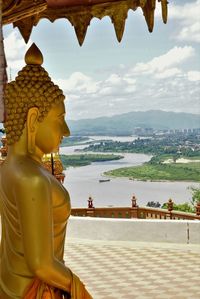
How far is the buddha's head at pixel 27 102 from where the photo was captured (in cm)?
261

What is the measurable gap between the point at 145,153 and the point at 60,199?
34749 millimetres

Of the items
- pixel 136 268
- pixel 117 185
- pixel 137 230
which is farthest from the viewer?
pixel 117 185

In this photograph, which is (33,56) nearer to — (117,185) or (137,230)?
(137,230)

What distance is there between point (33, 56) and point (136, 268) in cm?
497

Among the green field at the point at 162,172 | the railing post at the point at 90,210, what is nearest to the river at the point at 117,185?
the green field at the point at 162,172

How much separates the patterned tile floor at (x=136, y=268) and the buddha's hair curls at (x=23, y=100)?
3863 mm

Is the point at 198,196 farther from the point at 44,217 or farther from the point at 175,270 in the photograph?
the point at 44,217

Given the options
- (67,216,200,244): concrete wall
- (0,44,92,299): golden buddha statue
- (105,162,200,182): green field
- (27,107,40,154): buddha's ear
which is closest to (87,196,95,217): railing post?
(67,216,200,244): concrete wall

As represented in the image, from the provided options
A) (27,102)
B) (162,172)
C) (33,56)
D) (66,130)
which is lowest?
(162,172)

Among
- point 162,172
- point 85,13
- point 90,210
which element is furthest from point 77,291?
point 162,172

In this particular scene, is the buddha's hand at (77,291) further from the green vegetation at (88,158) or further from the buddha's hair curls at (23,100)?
the green vegetation at (88,158)

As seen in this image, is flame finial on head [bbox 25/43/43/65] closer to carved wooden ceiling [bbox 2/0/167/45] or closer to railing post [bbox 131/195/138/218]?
carved wooden ceiling [bbox 2/0/167/45]

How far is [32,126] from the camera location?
2.62 metres

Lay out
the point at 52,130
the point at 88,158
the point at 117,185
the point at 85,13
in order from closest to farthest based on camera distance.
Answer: the point at 52,130
the point at 85,13
the point at 117,185
the point at 88,158
